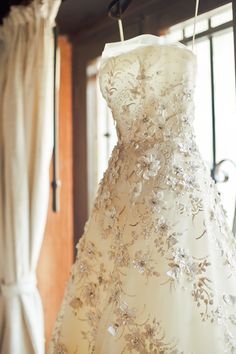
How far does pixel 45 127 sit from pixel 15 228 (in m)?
0.31

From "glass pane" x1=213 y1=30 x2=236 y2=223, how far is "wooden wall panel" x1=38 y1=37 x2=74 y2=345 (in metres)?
0.60

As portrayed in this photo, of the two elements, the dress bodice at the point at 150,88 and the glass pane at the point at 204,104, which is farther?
the glass pane at the point at 204,104

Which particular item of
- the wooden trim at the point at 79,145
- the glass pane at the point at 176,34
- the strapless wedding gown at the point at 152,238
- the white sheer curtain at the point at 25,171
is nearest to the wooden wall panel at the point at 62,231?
the wooden trim at the point at 79,145

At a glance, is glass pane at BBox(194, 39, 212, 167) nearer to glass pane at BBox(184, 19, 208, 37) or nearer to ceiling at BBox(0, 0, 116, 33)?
glass pane at BBox(184, 19, 208, 37)

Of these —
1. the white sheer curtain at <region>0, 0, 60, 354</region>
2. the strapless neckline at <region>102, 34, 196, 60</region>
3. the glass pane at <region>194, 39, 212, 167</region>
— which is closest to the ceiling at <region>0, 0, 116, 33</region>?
the white sheer curtain at <region>0, 0, 60, 354</region>

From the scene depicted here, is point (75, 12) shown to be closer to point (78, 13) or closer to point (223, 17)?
point (78, 13)

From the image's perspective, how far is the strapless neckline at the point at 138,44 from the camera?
2.72 ft

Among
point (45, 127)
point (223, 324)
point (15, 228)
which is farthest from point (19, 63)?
point (223, 324)

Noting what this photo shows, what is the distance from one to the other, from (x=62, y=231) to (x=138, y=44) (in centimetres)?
83

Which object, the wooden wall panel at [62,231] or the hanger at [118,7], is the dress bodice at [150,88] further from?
the wooden wall panel at [62,231]

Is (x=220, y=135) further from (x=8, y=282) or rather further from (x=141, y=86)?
(x=8, y=282)

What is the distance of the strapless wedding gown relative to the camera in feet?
2.29

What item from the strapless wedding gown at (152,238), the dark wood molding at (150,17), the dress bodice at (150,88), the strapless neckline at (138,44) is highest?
the dark wood molding at (150,17)

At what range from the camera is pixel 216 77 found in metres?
1.12
